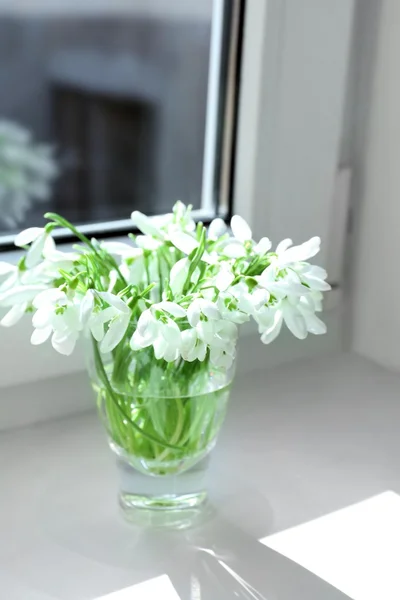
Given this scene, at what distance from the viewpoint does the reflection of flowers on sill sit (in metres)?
0.84

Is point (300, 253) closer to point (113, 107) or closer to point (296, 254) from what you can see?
point (296, 254)

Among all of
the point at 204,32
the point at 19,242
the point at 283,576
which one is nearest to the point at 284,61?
the point at 204,32

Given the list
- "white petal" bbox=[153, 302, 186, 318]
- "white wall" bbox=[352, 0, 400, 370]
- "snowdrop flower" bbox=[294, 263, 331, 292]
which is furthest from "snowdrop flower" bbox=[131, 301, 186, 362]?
"white wall" bbox=[352, 0, 400, 370]

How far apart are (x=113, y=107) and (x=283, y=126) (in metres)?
0.21

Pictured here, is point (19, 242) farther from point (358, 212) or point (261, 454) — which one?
point (358, 212)

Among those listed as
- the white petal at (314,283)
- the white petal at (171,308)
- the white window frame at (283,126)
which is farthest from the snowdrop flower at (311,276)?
the white window frame at (283,126)

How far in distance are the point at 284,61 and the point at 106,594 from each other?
1.73 ft

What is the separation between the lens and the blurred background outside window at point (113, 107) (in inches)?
33.1

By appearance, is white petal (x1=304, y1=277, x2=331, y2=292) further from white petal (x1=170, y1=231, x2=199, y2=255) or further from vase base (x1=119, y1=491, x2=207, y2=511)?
vase base (x1=119, y1=491, x2=207, y2=511)

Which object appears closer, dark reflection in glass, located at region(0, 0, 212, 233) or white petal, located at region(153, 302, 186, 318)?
white petal, located at region(153, 302, 186, 318)

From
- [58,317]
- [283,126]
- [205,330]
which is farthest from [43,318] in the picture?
[283,126]

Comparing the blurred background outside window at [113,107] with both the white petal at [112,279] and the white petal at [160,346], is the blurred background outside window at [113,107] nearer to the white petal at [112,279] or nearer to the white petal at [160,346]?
the white petal at [112,279]

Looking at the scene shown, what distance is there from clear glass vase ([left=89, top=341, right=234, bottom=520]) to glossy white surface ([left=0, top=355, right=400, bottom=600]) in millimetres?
30

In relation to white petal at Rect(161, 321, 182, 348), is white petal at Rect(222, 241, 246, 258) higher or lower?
higher
